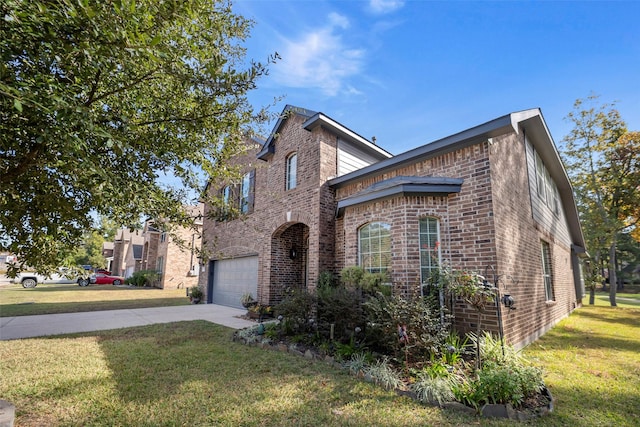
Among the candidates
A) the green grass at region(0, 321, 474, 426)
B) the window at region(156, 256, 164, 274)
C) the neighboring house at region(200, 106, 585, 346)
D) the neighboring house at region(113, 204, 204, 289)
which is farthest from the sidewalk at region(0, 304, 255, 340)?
the window at region(156, 256, 164, 274)

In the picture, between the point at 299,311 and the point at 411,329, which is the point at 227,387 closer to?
the point at 299,311

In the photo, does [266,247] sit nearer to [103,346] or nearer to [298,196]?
[298,196]

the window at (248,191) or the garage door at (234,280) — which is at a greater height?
the window at (248,191)

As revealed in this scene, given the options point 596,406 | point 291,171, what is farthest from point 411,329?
point 291,171

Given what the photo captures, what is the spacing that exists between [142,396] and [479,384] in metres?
4.54

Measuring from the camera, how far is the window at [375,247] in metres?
7.38

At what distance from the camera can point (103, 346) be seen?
21.8ft

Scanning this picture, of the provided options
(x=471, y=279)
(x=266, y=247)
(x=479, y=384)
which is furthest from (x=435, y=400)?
(x=266, y=247)

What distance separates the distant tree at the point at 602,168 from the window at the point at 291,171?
18.9 m

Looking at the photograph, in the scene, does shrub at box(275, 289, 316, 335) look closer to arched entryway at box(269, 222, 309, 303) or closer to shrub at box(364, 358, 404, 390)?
shrub at box(364, 358, 404, 390)

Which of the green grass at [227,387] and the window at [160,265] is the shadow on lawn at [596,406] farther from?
the window at [160,265]

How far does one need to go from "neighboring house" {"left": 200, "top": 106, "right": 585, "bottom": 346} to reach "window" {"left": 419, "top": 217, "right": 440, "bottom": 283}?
2 cm

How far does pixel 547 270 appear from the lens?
10.5 meters

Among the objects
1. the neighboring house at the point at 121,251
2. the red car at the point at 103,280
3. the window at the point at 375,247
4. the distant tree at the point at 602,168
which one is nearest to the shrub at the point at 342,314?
the window at the point at 375,247
